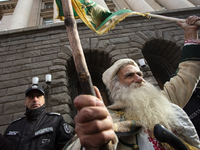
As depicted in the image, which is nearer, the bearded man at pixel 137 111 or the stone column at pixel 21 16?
the bearded man at pixel 137 111

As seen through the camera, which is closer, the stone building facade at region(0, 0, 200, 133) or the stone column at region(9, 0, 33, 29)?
the stone building facade at region(0, 0, 200, 133)

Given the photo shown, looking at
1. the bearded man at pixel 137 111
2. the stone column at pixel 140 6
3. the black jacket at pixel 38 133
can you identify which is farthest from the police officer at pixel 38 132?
the stone column at pixel 140 6

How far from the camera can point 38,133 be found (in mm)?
1706

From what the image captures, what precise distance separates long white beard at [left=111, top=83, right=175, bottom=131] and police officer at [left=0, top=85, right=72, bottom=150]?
43.1 inches

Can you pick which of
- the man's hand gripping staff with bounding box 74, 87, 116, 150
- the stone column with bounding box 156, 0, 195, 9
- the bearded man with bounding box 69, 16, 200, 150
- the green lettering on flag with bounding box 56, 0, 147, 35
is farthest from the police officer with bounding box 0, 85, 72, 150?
the stone column with bounding box 156, 0, 195, 9

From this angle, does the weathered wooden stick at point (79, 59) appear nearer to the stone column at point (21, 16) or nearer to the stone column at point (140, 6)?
the stone column at point (21, 16)

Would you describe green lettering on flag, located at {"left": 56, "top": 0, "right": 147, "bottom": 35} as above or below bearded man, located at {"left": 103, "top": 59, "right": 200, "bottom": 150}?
above

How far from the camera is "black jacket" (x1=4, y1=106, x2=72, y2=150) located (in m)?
1.63

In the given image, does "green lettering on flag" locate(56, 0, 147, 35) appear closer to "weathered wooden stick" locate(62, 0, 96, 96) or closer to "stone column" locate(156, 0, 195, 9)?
"weathered wooden stick" locate(62, 0, 96, 96)

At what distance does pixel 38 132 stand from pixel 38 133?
2 cm

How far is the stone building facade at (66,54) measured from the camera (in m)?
3.79

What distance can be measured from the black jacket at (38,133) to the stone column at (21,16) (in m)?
7.15

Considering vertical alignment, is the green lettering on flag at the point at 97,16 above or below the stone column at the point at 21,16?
below

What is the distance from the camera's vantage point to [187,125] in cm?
118
